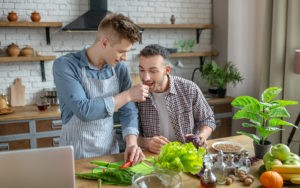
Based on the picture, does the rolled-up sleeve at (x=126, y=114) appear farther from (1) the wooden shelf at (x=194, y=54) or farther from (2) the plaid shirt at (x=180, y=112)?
(1) the wooden shelf at (x=194, y=54)

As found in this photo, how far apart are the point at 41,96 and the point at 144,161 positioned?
2.61 metres

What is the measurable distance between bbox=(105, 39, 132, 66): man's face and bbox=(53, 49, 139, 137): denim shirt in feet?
0.52

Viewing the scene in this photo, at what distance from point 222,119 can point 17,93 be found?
8.40 ft

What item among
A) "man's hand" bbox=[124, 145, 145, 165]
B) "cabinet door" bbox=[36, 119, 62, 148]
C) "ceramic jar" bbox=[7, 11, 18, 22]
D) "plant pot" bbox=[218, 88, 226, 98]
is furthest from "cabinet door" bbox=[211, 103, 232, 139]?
"ceramic jar" bbox=[7, 11, 18, 22]

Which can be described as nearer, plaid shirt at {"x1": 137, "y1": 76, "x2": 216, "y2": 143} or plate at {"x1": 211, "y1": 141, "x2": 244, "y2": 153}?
plate at {"x1": 211, "y1": 141, "x2": 244, "y2": 153}

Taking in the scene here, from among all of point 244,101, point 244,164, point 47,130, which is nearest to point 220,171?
point 244,164

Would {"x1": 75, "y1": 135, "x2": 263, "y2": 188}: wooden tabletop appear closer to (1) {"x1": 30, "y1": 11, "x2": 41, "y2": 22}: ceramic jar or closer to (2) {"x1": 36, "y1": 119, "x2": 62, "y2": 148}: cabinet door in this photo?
(2) {"x1": 36, "y1": 119, "x2": 62, "y2": 148}: cabinet door

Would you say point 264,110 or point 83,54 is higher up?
point 83,54

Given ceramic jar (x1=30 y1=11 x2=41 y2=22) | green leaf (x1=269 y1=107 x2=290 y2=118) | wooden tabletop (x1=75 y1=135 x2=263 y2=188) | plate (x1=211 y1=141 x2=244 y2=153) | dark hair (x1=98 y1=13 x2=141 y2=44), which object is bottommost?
wooden tabletop (x1=75 y1=135 x2=263 y2=188)

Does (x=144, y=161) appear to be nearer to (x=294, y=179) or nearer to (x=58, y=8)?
(x=294, y=179)

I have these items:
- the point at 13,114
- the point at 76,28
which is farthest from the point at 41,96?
the point at 76,28

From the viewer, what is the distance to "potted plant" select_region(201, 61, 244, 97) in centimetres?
397

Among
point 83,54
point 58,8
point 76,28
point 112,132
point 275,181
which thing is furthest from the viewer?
point 58,8

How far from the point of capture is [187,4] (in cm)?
445
